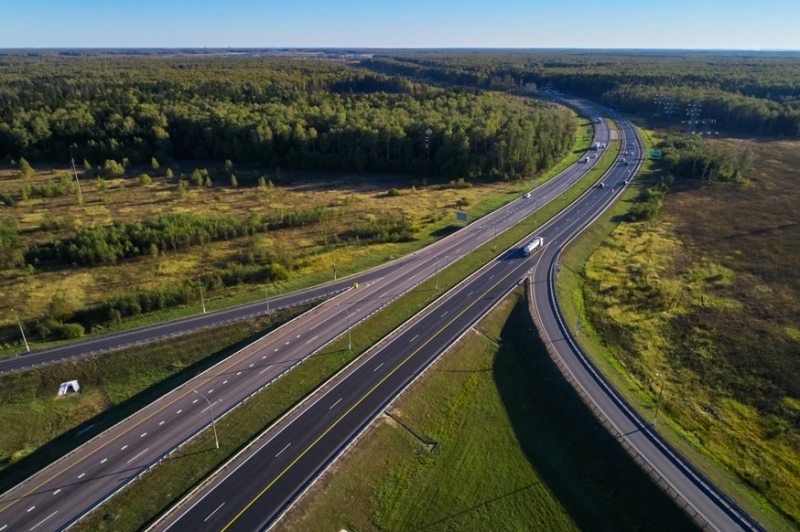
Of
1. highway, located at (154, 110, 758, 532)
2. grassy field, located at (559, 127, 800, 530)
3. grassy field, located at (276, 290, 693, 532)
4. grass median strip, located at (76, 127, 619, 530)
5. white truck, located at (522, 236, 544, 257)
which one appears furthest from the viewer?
white truck, located at (522, 236, 544, 257)

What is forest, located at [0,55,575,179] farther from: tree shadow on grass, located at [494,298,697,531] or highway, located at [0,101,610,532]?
tree shadow on grass, located at [494,298,697,531]

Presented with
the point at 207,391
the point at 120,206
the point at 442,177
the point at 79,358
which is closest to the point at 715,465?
the point at 207,391

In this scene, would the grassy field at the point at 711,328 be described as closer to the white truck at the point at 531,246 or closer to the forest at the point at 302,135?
the white truck at the point at 531,246

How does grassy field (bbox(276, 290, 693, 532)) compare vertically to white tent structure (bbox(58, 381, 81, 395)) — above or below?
below

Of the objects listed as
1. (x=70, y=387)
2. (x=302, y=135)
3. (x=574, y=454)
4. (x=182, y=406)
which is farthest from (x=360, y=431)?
(x=302, y=135)

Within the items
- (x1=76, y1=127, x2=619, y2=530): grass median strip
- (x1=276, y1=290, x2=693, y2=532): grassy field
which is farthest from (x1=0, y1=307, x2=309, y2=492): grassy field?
(x1=276, y1=290, x2=693, y2=532): grassy field

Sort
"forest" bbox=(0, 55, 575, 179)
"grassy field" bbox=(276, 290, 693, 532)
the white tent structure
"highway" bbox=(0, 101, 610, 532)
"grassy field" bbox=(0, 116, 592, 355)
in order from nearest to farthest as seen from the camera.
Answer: "highway" bbox=(0, 101, 610, 532), "grassy field" bbox=(276, 290, 693, 532), the white tent structure, "grassy field" bbox=(0, 116, 592, 355), "forest" bbox=(0, 55, 575, 179)
